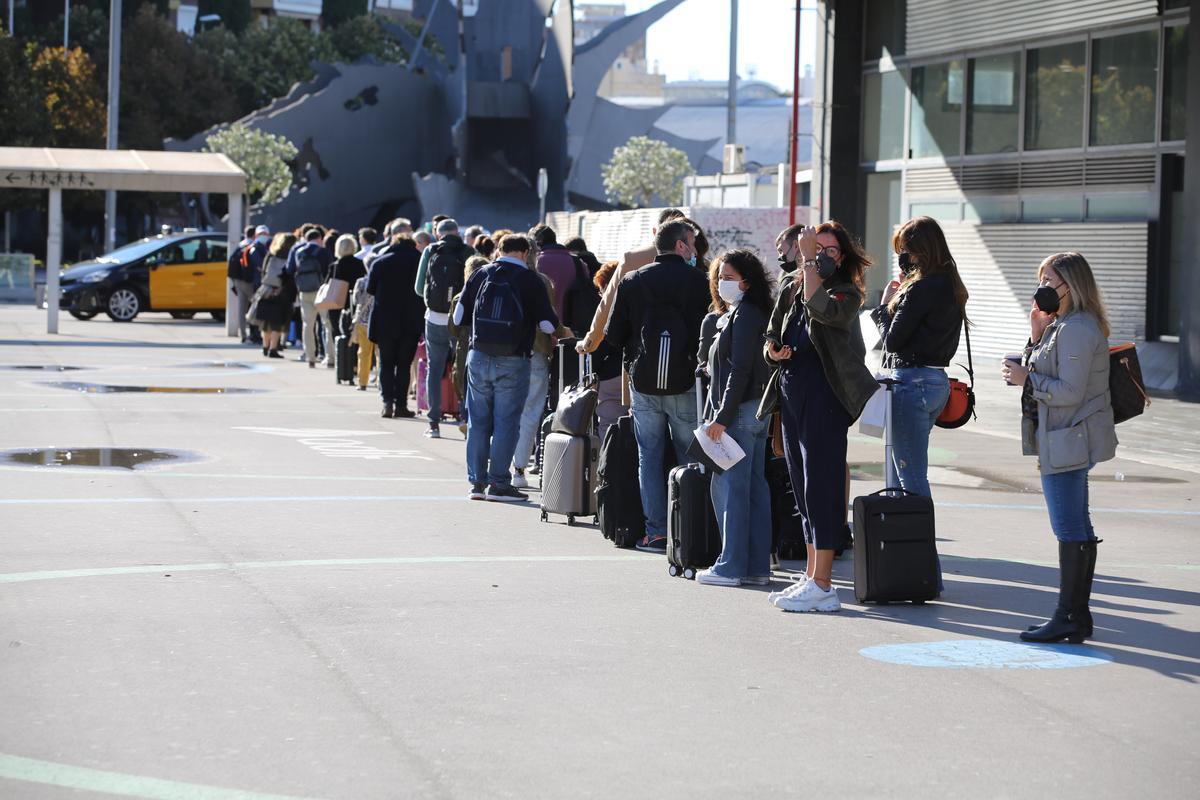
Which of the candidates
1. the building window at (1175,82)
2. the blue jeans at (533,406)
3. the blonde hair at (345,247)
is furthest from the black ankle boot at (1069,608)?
the building window at (1175,82)

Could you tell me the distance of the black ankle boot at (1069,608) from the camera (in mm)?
7348

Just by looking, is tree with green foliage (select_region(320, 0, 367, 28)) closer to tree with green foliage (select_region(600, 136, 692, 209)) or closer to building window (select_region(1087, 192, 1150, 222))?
tree with green foliage (select_region(600, 136, 692, 209))

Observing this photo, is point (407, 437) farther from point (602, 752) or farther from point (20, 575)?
point (602, 752)

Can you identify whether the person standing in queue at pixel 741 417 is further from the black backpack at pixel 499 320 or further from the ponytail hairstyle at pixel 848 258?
the black backpack at pixel 499 320

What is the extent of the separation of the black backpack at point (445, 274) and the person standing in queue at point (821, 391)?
24.4 feet

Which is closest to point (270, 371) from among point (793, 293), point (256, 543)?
point (256, 543)

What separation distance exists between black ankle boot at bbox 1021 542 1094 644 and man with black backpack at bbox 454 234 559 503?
5.04m

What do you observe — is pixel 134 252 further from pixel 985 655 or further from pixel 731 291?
pixel 985 655

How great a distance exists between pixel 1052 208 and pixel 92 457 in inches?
582

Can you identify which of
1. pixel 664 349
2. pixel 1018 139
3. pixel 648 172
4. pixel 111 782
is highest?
pixel 648 172

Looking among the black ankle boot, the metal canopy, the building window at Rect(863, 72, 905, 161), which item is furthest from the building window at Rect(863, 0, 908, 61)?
the black ankle boot

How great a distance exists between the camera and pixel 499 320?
11.7 metres

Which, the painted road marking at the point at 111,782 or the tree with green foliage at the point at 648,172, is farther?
the tree with green foliage at the point at 648,172

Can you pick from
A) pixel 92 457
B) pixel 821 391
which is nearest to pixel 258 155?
pixel 92 457
